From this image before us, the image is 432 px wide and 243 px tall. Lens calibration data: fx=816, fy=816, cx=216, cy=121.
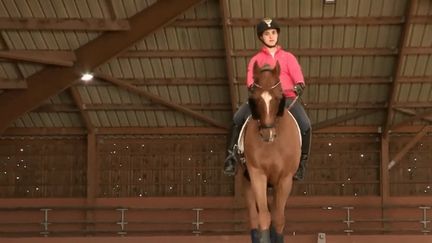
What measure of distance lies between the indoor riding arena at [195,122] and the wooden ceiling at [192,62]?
0.03 m

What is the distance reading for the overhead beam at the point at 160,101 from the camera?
17044 mm

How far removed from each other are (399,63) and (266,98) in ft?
35.6

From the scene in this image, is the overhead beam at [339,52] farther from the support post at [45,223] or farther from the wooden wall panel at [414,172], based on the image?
the support post at [45,223]

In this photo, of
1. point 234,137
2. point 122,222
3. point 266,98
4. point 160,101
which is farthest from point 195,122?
point 266,98

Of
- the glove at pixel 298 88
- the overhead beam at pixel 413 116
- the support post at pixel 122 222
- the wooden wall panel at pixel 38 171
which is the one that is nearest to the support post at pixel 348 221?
the overhead beam at pixel 413 116

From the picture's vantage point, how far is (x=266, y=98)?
20.3 ft

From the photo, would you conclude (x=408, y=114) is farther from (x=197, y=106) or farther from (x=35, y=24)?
(x=35, y=24)

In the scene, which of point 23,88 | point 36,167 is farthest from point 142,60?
point 36,167

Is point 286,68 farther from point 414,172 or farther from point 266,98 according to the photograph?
point 414,172

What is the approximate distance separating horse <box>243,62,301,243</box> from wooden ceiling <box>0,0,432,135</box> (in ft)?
28.5

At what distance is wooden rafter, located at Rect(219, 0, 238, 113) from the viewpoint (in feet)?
49.9

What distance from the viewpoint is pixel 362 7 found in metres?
15.5

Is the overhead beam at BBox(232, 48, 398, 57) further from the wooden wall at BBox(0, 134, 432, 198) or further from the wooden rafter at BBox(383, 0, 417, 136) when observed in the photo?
the wooden wall at BBox(0, 134, 432, 198)

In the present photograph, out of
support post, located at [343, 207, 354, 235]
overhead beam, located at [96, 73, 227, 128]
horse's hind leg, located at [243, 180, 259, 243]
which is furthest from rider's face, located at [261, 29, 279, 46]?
support post, located at [343, 207, 354, 235]
